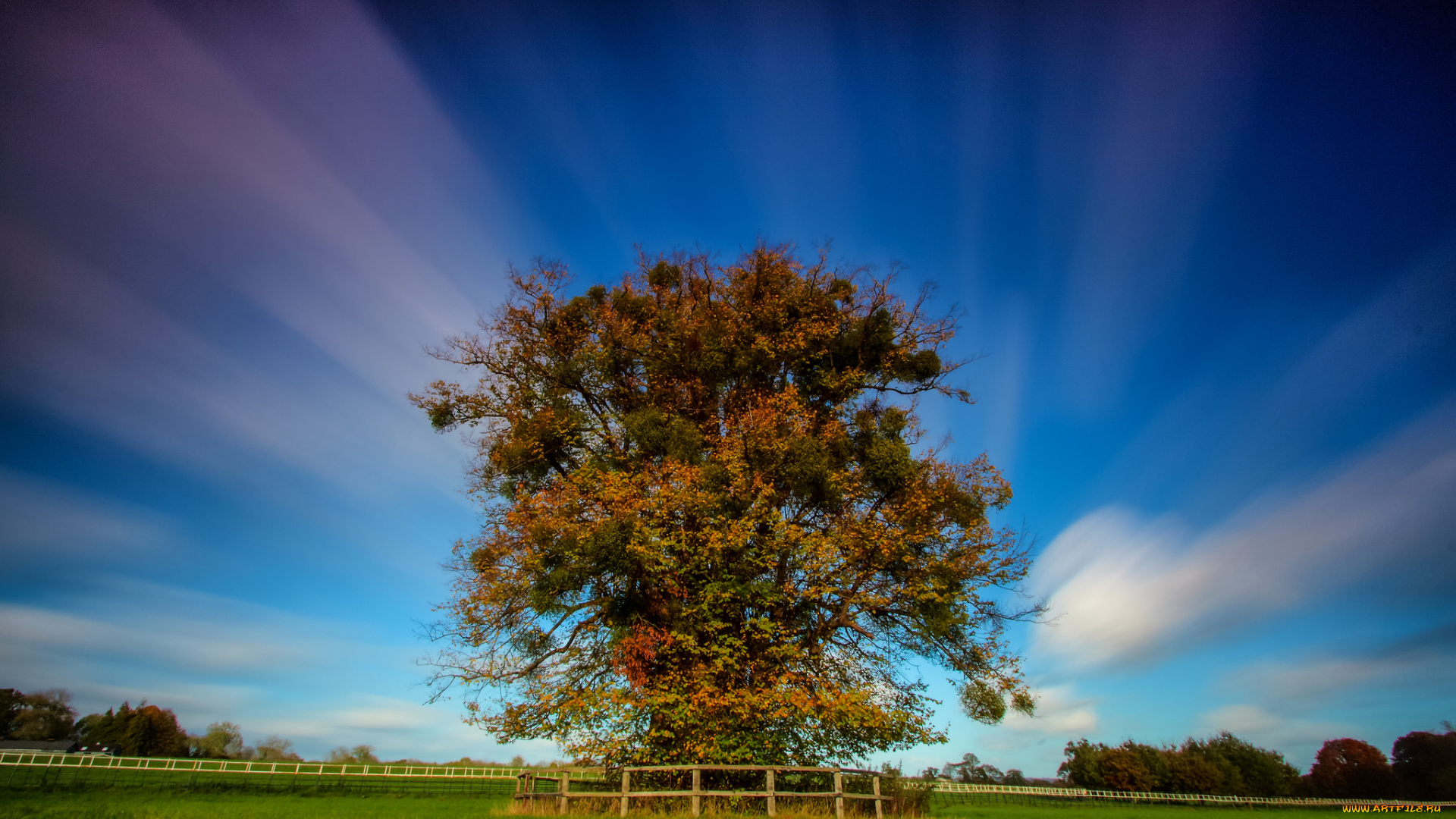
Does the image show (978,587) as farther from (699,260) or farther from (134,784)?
(134,784)

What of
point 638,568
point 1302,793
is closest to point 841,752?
point 638,568

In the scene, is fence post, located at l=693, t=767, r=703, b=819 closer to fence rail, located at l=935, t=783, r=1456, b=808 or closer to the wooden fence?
the wooden fence

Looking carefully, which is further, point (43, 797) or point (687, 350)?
point (43, 797)

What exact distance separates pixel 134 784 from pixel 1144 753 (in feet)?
265

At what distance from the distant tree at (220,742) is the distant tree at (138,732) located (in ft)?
29.1

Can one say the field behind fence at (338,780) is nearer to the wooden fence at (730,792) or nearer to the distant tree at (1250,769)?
the wooden fence at (730,792)

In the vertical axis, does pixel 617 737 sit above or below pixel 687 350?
below

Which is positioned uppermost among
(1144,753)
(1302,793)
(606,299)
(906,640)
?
(606,299)

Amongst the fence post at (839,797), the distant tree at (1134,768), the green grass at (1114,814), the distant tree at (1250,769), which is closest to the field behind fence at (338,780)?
the fence post at (839,797)

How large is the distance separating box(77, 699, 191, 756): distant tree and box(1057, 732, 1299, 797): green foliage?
9182 centimetres

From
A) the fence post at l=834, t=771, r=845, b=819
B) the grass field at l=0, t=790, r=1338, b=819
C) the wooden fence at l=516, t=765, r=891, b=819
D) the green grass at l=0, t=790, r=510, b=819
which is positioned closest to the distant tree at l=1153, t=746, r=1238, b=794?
the grass field at l=0, t=790, r=1338, b=819

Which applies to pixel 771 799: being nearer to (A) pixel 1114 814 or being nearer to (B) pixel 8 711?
(A) pixel 1114 814

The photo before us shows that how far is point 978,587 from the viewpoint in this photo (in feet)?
43.3

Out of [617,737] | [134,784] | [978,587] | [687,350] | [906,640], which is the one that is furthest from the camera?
[134,784]
